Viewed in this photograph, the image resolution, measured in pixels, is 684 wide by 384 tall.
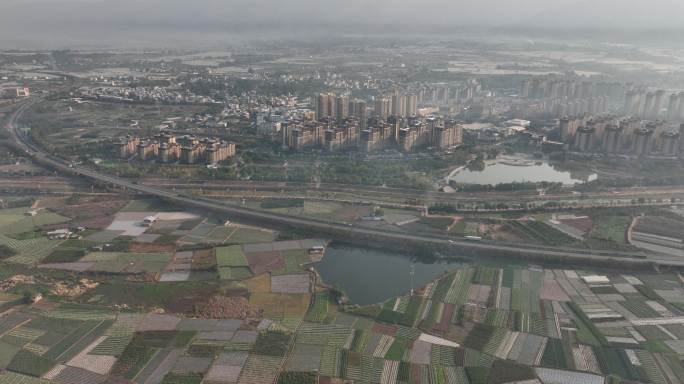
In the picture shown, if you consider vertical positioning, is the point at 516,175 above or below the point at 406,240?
below

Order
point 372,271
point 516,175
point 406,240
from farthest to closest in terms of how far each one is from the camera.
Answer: point 516,175
point 406,240
point 372,271

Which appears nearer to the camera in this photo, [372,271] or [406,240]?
[372,271]

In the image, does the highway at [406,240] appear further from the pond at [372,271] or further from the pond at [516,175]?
the pond at [516,175]

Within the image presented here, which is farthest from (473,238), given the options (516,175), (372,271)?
(516,175)

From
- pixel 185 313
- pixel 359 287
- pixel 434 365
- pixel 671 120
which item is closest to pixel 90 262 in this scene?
pixel 185 313

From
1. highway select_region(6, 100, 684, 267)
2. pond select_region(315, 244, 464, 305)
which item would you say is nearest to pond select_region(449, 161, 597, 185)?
highway select_region(6, 100, 684, 267)

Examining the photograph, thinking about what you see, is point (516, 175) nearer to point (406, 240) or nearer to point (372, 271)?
point (406, 240)

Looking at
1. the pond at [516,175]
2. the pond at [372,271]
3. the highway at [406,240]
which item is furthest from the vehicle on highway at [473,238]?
the pond at [516,175]
